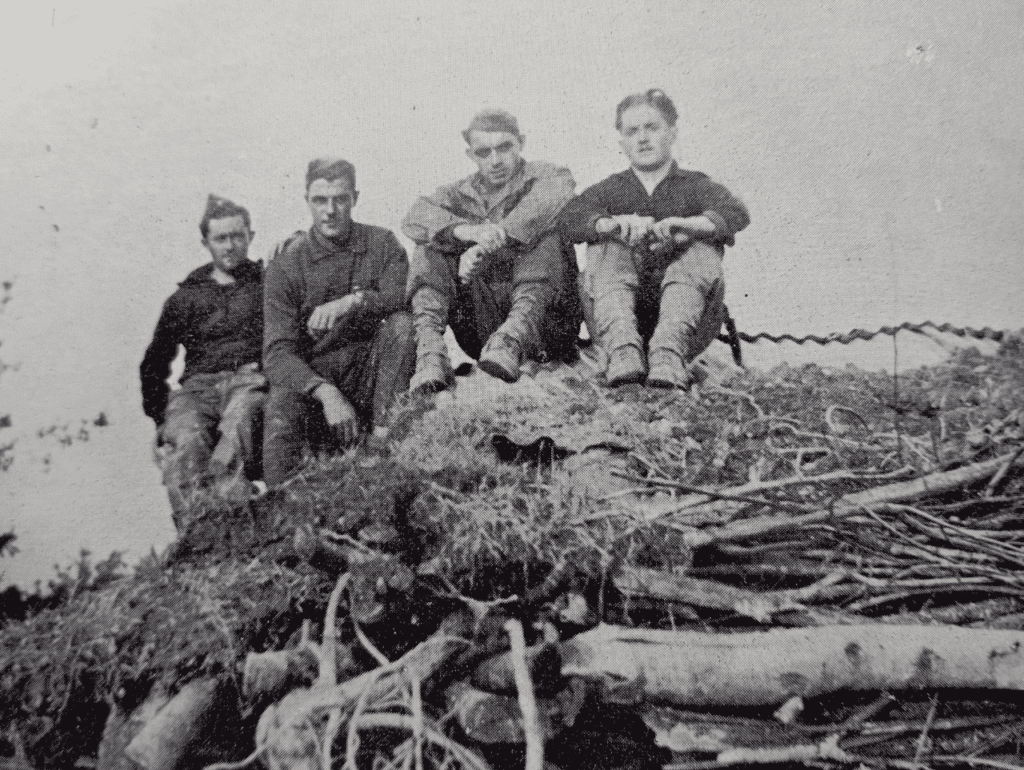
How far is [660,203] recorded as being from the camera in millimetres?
3377

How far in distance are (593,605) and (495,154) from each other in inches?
80.7

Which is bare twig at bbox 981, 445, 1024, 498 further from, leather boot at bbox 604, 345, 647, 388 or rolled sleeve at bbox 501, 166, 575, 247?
rolled sleeve at bbox 501, 166, 575, 247

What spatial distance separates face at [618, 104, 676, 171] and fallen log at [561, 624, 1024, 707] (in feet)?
6.76

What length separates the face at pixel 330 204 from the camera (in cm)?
346

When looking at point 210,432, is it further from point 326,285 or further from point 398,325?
point 398,325

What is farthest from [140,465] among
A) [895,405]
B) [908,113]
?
[908,113]

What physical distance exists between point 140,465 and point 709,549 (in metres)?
2.38

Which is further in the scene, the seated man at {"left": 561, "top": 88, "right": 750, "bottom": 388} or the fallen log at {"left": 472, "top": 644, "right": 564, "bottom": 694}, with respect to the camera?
the seated man at {"left": 561, "top": 88, "right": 750, "bottom": 388}

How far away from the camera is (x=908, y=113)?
332cm

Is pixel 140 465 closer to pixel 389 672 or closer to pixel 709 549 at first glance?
pixel 389 672

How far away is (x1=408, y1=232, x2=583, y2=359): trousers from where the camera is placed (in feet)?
11.3

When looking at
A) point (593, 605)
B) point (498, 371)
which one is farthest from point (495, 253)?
point (593, 605)

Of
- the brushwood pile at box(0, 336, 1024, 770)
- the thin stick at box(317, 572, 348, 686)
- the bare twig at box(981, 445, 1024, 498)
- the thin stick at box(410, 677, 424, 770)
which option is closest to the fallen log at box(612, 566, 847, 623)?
the brushwood pile at box(0, 336, 1024, 770)

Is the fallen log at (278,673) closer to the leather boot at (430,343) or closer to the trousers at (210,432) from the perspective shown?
the trousers at (210,432)
